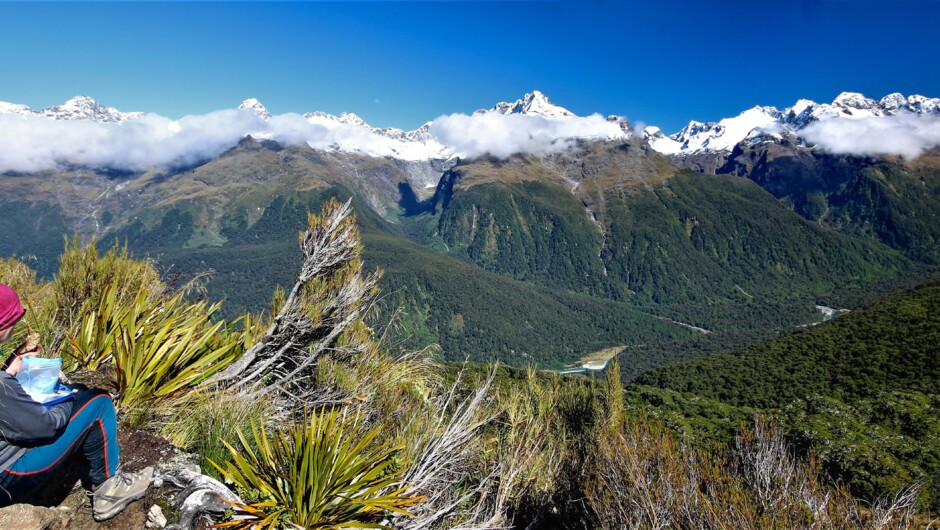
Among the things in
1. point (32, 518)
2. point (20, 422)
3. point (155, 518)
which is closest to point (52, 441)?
point (20, 422)

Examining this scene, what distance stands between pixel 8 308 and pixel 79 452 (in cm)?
133

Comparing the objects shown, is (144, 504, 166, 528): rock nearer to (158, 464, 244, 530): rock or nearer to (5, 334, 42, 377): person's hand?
(158, 464, 244, 530): rock

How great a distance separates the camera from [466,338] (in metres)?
196

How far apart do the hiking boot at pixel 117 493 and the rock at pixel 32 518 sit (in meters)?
0.20

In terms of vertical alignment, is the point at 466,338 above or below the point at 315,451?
below

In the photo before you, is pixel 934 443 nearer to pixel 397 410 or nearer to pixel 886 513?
pixel 886 513

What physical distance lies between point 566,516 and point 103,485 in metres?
5.91

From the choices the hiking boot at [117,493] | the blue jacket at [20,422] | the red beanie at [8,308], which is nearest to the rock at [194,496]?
the hiking boot at [117,493]

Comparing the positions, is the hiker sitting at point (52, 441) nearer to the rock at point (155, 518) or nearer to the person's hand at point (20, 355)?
the person's hand at point (20, 355)

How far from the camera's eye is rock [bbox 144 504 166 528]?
344cm

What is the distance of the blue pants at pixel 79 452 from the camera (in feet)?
10.1

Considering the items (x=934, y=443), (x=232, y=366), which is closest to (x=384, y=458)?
(x=232, y=366)

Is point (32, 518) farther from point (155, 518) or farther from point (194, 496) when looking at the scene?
point (194, 496)

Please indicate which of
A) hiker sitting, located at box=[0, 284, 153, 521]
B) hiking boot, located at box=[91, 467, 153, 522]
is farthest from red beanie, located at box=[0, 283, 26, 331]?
hiking boot, located at box=[91, 467, 153, 522]
